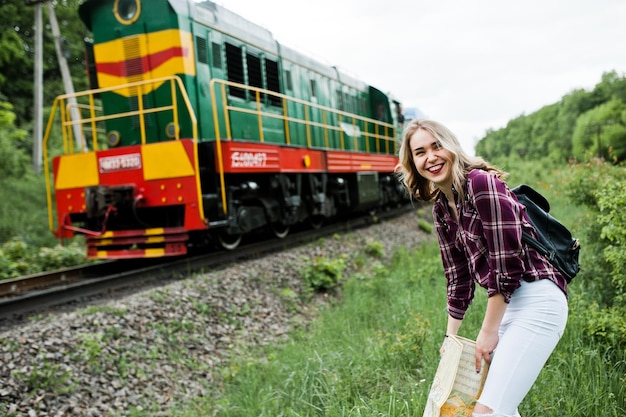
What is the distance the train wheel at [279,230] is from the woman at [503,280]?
655 centimetres

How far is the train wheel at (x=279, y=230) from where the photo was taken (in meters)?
8.49


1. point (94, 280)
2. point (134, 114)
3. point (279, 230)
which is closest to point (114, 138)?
point (134, 114)

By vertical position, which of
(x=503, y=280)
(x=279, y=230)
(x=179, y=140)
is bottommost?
(x=279, y=230)

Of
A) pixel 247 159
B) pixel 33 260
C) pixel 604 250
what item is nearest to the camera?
pixel 604 250

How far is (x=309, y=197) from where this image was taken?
30.4 feet

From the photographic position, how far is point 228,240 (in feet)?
24.4

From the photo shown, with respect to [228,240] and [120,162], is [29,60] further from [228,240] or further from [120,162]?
[228,240]

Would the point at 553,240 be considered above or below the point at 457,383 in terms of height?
above

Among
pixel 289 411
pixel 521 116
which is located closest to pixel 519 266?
pixel 289 411

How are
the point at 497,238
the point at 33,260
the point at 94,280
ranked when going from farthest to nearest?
1. the point at 33,260
2. the point at 94,280
3. the point at 497,238

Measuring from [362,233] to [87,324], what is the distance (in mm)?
6355

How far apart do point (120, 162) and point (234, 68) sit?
2475mm

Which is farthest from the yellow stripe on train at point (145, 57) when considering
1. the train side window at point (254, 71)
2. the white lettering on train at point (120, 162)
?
the train side window at point (254, 71)

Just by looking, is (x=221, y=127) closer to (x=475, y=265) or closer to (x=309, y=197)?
(x=309, y=197)
